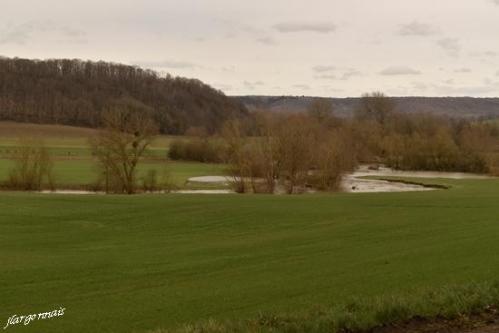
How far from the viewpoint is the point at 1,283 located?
14.8 metres

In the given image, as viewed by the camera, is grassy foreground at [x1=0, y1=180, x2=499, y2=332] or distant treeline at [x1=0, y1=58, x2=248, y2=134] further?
distant treeline at [x1=0, y1=58, x2=248, y2=134]

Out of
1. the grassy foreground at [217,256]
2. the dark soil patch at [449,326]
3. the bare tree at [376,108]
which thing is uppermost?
the bare tree at [376,108]

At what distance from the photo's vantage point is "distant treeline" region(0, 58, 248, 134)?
570 ft

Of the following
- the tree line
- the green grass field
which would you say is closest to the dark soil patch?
the tree line

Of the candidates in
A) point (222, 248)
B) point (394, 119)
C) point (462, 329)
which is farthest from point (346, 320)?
point (394, 119)

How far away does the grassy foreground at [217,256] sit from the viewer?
12.5m

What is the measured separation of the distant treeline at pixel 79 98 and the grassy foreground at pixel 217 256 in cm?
13540

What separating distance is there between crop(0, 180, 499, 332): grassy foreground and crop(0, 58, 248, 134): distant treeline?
13540cm

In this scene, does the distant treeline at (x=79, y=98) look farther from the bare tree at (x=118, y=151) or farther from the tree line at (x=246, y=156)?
the bare tree at (x=118, y=151)

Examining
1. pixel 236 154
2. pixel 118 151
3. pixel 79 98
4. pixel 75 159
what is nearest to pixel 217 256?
pixel 118 151

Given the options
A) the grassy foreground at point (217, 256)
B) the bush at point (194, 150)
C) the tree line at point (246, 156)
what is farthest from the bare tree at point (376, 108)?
the grassy foreground at point (217, 256)

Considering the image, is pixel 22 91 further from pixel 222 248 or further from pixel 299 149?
pixel 222 248

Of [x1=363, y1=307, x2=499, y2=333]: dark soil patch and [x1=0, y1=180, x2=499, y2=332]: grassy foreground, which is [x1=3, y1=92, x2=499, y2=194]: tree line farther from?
[x1=363, y1=307, x2=499, y2=333]: dark soil patch

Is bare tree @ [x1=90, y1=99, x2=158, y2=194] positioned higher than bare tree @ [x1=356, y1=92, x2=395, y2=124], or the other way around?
bare tree @ [x1=356, y1=92, x2=395, y2=124]
